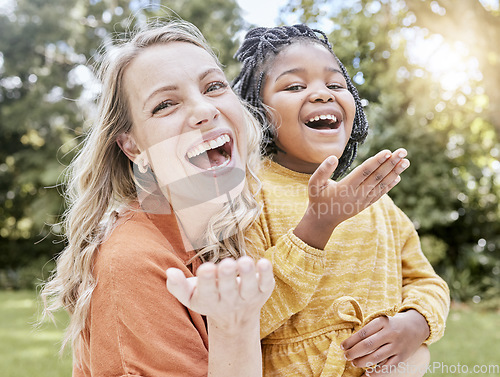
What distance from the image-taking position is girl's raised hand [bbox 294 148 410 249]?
1134mm

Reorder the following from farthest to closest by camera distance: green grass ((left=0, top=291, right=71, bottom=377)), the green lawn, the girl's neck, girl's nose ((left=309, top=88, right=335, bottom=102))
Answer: green grass ((left=0, top=291, right=71, bottom=377)), the green lawn, the girl's neck, girl's nose ((left=309, top=88, right=335, bottom=102))

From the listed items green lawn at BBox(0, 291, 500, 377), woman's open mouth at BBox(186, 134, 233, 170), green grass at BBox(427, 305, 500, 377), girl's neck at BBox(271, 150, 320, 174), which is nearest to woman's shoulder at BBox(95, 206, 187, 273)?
woman's open mouth at BBox(186, 134, 233, 170)

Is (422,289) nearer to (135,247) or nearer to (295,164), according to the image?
(295,164)

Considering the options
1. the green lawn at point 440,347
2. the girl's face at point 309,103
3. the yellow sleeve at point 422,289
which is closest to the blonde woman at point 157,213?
the girl's face at point 309,103

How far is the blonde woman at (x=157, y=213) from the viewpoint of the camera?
1.13 m

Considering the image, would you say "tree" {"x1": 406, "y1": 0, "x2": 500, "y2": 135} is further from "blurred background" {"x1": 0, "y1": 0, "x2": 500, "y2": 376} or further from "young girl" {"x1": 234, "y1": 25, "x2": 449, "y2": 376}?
"young girl" {"x1": 234, "y1": 25, "x2": 449, "y2": 376}

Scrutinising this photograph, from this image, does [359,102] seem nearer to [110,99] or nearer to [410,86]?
[110,99]

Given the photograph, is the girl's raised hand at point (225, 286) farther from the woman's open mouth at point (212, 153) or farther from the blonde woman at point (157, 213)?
the woman's open mouth at point (212, 153)

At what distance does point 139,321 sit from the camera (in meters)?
1.14

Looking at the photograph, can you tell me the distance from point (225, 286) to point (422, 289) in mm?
939

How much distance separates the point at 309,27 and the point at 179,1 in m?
7.65

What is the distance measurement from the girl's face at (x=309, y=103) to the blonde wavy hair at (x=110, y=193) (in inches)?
4.0

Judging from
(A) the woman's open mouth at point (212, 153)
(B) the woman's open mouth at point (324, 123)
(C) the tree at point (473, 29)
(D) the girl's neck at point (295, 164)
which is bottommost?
(C) the tree at point (473, 29)

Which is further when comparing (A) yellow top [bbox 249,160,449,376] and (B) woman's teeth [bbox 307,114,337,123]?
(B) woman's teeth [bbox 307,114,337,123]
